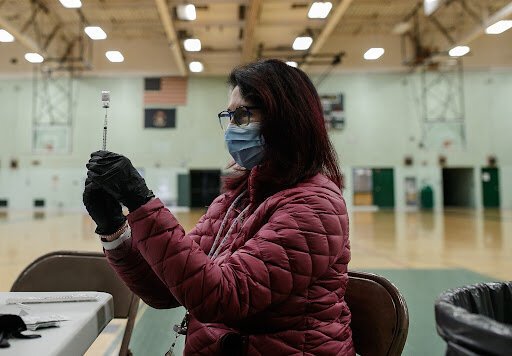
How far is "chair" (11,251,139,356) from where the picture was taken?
1718 millimetres

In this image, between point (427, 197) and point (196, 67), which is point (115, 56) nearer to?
point (196, 67)

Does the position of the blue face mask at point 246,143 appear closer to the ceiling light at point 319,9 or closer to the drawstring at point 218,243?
the drawstring at point 218,243

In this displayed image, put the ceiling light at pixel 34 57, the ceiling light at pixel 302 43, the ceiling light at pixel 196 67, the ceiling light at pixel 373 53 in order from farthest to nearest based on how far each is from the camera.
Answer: the ceiling light at pixel 196 67
the ceiling light at pixel 373 53
the ceiling light at pixel 34 57
the ceiling light at pixel 302 43

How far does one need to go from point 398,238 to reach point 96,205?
7850 millimetres

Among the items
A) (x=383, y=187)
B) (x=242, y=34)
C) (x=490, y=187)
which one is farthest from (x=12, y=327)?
(x=490, y=187)

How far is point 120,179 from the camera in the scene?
1.03m

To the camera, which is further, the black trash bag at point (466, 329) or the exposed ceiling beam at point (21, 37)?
the exposed ceiling beam at point (21, 37)

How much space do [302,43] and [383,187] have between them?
7.82m

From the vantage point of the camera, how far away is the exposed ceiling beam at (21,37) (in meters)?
11.8

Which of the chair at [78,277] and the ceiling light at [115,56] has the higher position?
the ceiling light at [115,56]

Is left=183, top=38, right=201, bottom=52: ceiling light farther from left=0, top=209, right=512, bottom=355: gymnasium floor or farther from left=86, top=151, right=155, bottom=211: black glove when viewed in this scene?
left=86, top=151, right=155, bottom=211: black glove

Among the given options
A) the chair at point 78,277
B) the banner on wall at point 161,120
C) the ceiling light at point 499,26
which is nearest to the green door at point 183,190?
the banner on wall at point 161,120

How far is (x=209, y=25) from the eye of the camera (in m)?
13.8

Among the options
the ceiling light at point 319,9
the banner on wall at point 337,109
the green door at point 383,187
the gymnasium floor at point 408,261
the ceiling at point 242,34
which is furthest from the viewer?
the green door at point 383,187
